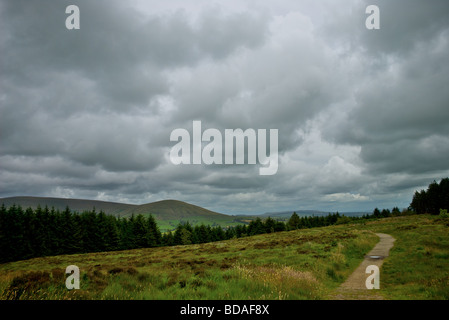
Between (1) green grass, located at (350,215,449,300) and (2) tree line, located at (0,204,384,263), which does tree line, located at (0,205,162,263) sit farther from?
(1) green grass, located at (350,215,449,300)

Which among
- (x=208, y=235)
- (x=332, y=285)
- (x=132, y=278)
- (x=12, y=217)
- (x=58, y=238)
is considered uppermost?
(x=132, y=278)

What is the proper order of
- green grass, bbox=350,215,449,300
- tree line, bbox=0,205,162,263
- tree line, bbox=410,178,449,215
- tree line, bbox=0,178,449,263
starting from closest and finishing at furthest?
green grass, bbox=350,215,449,300 < tree line, bbox=0,205,162,263 < tree line, bbox=0,178,449,263 < tree line, bbox=410,178,449,215

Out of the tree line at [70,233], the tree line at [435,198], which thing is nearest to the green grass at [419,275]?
the tree line at [70,233]

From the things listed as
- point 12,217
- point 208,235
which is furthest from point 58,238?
point 208,235

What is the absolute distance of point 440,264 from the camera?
13945mm

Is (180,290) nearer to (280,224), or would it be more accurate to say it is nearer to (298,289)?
(298,289)

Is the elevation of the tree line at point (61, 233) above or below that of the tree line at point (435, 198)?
below

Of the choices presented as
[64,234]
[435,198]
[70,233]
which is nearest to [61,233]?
[64,234]

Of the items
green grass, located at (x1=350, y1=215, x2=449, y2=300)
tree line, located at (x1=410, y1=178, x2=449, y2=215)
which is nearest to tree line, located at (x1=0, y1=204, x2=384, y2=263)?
green grass, located at (x1=350, y1=215, x2=449, y2=300)

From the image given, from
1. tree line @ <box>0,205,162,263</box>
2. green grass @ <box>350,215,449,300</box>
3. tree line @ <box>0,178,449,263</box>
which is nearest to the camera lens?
green grass @ <box>350,215,449,300</box>

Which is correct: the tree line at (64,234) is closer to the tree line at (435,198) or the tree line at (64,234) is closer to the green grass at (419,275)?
the green grass at (419,275)

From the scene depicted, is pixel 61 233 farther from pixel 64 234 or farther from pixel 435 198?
pixel 435 198
